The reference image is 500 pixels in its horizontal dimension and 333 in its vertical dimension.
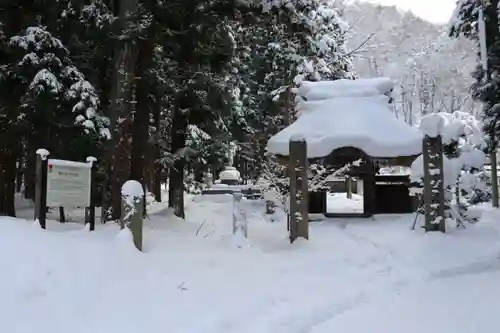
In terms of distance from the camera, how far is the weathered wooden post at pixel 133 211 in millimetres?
7012

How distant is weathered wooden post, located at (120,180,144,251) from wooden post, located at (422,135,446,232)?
5728 mm

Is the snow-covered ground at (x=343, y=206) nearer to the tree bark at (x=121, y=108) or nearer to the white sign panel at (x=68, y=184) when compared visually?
the tree bark at (x=121, y=108)

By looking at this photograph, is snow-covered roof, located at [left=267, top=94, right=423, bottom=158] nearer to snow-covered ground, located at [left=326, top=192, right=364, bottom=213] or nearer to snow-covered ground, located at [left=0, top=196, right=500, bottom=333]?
snow-covered ground, located at [left=326, top=192, right=364, bottom=213]

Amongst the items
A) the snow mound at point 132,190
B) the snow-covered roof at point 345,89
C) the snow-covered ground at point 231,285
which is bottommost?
the snow-covered ground at point 231,285

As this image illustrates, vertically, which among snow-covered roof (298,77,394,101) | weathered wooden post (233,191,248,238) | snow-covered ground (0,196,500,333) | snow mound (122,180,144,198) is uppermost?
snow-covered roof (298,77,394,101)

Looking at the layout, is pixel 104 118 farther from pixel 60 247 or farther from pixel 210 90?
pixel 60 247

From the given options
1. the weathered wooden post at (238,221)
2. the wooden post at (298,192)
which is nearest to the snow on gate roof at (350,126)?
the wooden post at (298,192)

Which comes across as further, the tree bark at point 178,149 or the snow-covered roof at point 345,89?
the snow-covered roof at point 345,89

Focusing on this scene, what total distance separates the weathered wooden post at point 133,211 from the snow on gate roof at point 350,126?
7.33 m

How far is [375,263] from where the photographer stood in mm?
8344

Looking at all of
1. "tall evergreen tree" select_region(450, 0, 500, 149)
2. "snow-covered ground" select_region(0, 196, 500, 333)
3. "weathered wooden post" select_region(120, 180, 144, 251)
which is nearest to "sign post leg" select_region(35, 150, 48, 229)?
"snow-covered ground" select_region(0, 196, 500, 333)

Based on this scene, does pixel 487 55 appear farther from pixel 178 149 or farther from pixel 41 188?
pixel 41 188

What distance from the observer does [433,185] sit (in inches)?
411

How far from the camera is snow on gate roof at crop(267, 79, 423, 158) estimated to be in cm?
1405
